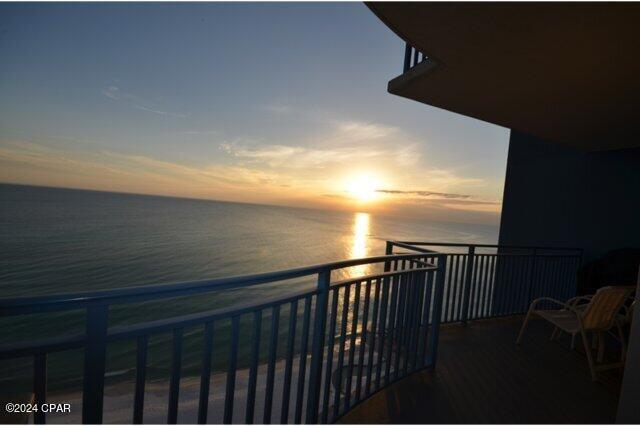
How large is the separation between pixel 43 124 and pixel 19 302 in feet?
173

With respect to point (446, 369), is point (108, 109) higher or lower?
higher

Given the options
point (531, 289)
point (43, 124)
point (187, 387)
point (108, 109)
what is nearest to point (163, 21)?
point (187, 387)

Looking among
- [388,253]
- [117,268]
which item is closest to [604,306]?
[388,253]

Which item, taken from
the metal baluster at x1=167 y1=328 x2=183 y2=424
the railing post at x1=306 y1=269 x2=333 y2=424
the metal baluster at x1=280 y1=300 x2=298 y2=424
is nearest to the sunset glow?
the railing post at x1=306 y1=269 x2=333 y2=424

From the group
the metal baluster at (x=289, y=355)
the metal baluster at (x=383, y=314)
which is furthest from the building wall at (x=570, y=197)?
the metal baluster at (x=289, y=355)

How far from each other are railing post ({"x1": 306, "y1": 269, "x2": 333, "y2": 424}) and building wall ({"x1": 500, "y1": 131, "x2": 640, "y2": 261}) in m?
6.86

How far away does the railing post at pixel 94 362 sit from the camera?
95 cm

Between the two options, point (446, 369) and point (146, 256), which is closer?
point (446, 369)

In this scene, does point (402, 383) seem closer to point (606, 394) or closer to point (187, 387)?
point (606, 394)

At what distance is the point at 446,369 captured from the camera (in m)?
3.03

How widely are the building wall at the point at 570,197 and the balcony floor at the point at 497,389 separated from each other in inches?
136

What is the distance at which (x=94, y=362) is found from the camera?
38.8 inches

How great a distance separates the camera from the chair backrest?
3127 mm

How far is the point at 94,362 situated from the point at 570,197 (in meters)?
8.37
